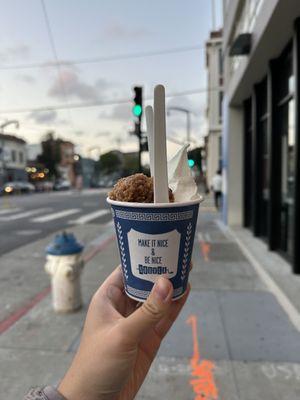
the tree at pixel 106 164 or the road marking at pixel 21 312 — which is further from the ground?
the tree at pixel 106 164

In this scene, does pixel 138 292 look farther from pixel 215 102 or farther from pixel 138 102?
pixel 215 102

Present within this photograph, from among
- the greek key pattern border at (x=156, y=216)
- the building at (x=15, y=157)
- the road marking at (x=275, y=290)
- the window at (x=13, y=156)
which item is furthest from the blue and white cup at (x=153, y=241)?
the window at (x=13, y=156)

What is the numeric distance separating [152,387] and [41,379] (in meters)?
1.01

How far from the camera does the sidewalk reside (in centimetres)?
300

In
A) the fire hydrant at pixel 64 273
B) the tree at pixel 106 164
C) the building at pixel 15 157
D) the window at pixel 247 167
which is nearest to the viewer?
the fire hydrant at pixel 64 273

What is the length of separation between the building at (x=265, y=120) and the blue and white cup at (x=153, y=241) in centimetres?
432

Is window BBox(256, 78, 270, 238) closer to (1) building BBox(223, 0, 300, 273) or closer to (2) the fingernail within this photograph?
(1) building BBox(223, 0, 300, 273)

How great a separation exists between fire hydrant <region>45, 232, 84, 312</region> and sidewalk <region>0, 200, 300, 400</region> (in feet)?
0.54

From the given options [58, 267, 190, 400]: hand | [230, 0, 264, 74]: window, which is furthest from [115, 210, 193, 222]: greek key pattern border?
[230, 0, 264, 74]: window

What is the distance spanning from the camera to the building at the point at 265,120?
534 centimetres

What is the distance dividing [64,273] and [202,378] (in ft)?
7.30

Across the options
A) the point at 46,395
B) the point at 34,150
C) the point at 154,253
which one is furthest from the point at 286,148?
the point at 34,150

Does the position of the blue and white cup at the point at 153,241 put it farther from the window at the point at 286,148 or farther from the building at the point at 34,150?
the building at the point at 34,150

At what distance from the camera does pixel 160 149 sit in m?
1.29
